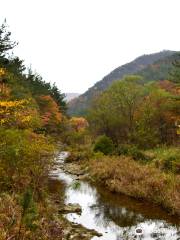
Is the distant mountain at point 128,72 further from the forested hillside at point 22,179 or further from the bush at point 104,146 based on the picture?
the forested hillside at point 22,179

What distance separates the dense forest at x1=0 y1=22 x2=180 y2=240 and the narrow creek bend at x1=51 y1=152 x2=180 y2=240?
811 millimetres

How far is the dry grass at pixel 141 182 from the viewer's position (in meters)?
19.8

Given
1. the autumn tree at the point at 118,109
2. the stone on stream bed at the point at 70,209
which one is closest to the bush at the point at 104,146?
the autumn tree at the point at 118,109

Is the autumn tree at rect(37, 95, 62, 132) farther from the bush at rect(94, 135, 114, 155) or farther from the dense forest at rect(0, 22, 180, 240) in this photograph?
the bush at rect(94, 135, 114, 155)

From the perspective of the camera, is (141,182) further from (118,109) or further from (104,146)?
(118,109)

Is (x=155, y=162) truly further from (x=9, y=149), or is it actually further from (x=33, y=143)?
(x=9, y=149)

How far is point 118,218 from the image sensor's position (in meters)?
18.0

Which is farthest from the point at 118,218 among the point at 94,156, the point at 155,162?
the point at 94,156

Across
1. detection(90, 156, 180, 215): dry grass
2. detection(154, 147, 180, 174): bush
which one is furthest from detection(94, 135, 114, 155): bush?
detection(154, 147, 180, 174): bush

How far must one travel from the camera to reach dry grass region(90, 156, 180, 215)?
19.8 metres

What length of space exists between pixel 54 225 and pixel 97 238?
1.95 metres

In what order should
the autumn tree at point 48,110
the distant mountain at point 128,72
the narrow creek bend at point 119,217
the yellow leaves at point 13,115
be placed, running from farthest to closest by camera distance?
the distant mountain at point 128,72
the autumn tree at point 48,110
the yellow leaves at point 13,115
the narrow creek bend at point 119,217

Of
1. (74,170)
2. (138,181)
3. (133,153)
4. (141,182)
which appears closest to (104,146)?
(74,170)

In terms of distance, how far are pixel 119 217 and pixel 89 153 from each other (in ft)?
69.9
